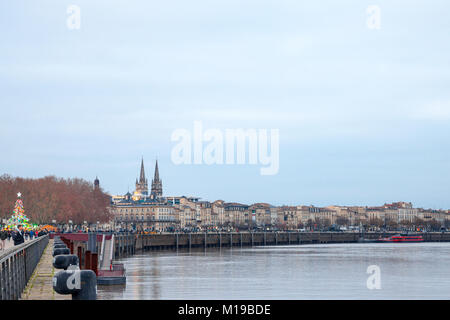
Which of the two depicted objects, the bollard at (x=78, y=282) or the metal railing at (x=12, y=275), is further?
the metal railing at (x=12, y=275)

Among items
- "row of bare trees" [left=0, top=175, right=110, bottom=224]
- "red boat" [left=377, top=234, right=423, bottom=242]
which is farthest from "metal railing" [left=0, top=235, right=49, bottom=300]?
"red boat" [left=377, top=234, right=423, bottom=242]

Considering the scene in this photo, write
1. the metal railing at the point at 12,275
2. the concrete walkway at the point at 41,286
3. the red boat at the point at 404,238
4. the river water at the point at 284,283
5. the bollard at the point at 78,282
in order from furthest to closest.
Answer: the red boat at the point at 404,238 → the river water at the point at 284,283 → the concrete walkway at the point at 41,286 → the metal railing at the point at 12,275 → the bollard at the point at 78,282

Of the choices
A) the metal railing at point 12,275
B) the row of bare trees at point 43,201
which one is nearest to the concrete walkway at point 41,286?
the metal railing at point 12,275

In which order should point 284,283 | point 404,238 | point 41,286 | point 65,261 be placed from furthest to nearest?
point 404,238 < point 284,283 < point 41,286 < point 65,261

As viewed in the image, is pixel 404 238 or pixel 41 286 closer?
pixel 41 286

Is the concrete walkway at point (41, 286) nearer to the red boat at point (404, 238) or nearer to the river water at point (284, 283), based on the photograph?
the river water at point (284, 283)

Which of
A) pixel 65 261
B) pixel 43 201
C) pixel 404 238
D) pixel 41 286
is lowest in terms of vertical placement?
pixel 404 238

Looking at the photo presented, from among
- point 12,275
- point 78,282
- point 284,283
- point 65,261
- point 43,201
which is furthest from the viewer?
point 43,201

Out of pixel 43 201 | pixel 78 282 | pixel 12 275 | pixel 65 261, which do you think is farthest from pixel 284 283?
pixel 43 201

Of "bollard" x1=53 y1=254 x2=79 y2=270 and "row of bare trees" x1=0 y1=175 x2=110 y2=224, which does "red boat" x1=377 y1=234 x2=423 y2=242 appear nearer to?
"row of bare trees" x1=0 y1=175 x2=110 y2=224

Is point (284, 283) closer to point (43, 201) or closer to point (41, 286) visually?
point (41, 286)

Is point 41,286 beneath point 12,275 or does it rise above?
beneath
